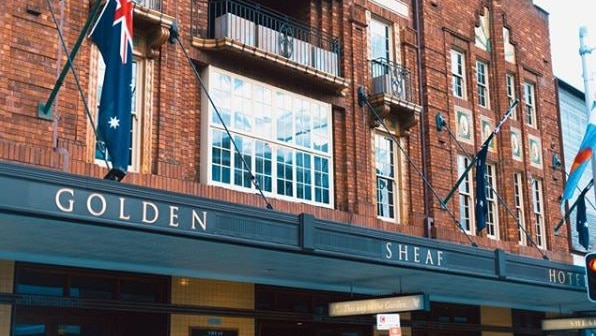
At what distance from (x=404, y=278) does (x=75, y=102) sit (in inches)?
298

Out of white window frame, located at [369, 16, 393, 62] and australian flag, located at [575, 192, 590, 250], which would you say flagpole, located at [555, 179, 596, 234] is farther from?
white window frame, located at [369, 16, 393, 62]

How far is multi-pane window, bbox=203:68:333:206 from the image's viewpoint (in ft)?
56.4

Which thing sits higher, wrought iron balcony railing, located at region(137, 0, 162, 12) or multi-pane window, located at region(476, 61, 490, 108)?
multi-pane window, located at region(476, 61, 490, 108)

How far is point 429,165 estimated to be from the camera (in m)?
22.1

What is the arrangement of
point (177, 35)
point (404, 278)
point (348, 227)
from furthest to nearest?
point (404, 278) < point (177, 35) < point (348, 227)

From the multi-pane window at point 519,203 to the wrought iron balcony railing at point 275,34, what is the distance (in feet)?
26.8

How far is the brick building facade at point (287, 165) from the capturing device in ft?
44.6

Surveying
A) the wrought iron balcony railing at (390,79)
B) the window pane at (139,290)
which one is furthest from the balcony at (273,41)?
the window pane at (139,290)

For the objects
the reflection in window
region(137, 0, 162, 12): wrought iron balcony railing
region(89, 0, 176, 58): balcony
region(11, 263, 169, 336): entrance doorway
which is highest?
region(137, 0, 162, 12): wrought iron balcony railing

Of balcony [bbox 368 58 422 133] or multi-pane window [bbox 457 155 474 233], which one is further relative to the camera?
multi-pane window [bbox 457 155 474 233]

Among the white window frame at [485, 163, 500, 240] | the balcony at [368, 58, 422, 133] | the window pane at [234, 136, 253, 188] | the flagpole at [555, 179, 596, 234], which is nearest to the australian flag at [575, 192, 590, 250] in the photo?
the flagpole at [555, 179, 596, 234]

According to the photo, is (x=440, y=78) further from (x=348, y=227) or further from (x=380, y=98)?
(x=348, y=227)

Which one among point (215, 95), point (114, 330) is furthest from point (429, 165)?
point (114, 330)

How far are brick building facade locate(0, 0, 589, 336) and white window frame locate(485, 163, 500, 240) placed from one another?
0.06m
